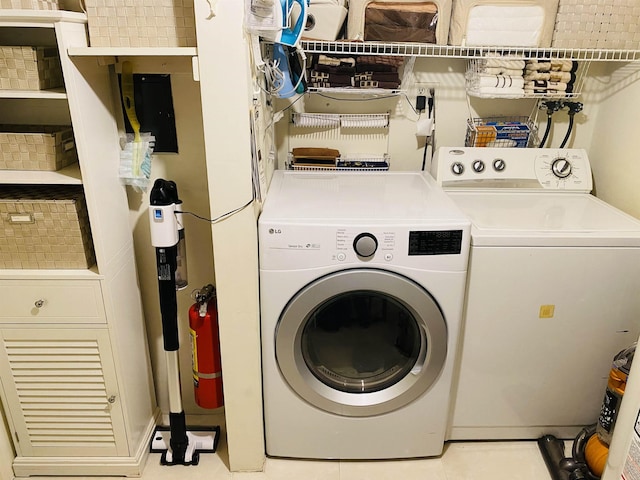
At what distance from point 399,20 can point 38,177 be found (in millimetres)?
1343

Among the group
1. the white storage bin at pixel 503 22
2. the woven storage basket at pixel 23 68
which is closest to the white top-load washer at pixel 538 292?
the white storage bin at pixel 503 22

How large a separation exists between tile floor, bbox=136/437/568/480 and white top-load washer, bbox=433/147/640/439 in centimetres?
8

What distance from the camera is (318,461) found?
194 cm

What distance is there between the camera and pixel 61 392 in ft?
5.74

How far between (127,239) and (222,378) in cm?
61

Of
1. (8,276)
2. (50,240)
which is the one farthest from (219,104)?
(8,276)

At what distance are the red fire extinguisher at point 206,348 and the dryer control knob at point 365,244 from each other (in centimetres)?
60

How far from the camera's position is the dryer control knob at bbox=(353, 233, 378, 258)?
1563mm

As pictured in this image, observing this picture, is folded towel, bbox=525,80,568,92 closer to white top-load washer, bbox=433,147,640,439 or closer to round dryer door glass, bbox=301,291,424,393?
white top-load washer, bbox=433,147,640,439

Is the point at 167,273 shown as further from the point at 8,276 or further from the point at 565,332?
the point at 565,332

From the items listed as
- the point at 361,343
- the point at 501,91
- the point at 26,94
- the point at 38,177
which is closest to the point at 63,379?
the point at 38,177

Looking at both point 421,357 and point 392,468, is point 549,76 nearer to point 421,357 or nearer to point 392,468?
point 421,357

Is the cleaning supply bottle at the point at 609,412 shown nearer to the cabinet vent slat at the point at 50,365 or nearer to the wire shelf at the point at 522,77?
the wire shelf at the point at 522,77

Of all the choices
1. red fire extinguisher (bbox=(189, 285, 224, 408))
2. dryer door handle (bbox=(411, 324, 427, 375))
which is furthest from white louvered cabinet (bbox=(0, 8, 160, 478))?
dryer door handle (bbox=(411, 324, 427, 375))
